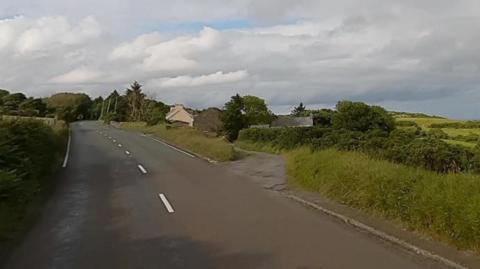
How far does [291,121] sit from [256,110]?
17.8ft

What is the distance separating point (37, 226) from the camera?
12617mm

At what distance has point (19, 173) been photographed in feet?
50.1

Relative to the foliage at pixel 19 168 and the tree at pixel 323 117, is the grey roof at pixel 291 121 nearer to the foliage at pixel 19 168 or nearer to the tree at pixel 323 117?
the tree at pixel 323 117

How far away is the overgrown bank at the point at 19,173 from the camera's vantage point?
40.4 feet

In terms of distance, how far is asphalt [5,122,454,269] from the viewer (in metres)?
8.74

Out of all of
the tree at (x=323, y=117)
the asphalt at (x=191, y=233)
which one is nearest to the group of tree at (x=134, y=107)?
the tree at (x=323, y=117)

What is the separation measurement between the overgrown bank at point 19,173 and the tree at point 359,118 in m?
32.5

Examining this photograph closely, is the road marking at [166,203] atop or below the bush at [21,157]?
below

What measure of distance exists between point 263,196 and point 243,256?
744cm

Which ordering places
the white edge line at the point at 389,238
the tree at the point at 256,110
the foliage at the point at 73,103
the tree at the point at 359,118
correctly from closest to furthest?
the white edge line at the point at 389,238 → the tree at the point at 359,118 → the tree at the point at 256,110 → the foliage at the point at 73,103

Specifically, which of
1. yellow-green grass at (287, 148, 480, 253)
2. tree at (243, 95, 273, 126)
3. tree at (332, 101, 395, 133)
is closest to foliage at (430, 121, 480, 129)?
tree at (332, 101, 395, 133)

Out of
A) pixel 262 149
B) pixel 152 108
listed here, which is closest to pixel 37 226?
pixel 262 149

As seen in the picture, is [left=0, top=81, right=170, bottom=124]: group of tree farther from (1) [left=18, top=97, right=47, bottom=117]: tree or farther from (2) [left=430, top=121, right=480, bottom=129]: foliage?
(2) [left=430, top=121, right=480, bottom=129]: foliage

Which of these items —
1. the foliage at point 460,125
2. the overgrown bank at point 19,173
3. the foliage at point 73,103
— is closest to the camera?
the overgrown bank at point 19,173
